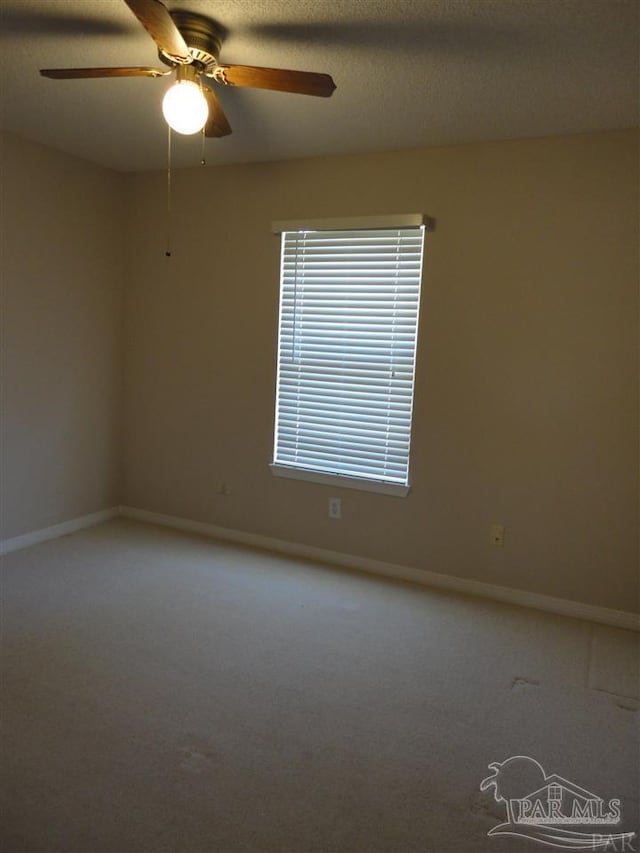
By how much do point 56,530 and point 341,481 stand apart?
1992 millimetres

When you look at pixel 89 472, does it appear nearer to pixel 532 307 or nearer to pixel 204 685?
pixel 204 685

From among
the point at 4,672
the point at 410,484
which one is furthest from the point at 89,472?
the point at 410,484

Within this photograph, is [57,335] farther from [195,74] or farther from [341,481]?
[195,74]

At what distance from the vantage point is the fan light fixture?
6.75 ft

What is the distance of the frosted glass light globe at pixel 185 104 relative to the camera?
2055 mm

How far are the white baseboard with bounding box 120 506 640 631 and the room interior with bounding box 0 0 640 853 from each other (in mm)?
18

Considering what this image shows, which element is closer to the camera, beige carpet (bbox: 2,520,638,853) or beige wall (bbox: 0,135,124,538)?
beige carpet (bbox: 2,520,638,853)

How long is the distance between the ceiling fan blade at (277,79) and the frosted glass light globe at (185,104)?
5.0 inches

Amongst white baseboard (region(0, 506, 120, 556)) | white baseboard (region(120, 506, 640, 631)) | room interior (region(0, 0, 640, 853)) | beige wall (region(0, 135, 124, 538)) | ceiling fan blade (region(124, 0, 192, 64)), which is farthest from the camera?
white baseboard (region(0, 506, 120, 556))

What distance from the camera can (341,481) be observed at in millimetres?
3746

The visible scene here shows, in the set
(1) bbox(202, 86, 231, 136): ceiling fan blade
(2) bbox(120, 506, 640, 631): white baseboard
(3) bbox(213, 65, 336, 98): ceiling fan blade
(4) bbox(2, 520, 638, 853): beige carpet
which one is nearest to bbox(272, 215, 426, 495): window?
Result: (2) bbox(120, 506, 640, 631): white baseboard

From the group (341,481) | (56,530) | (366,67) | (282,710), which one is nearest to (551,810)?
(282,710)

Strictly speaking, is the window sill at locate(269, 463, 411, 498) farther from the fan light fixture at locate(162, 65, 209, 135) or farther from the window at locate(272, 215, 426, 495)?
the fan light fixture at locate(162, 65, 209, 135)

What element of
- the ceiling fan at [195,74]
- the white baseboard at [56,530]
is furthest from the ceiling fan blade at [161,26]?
the white baseboard at [56,530]
